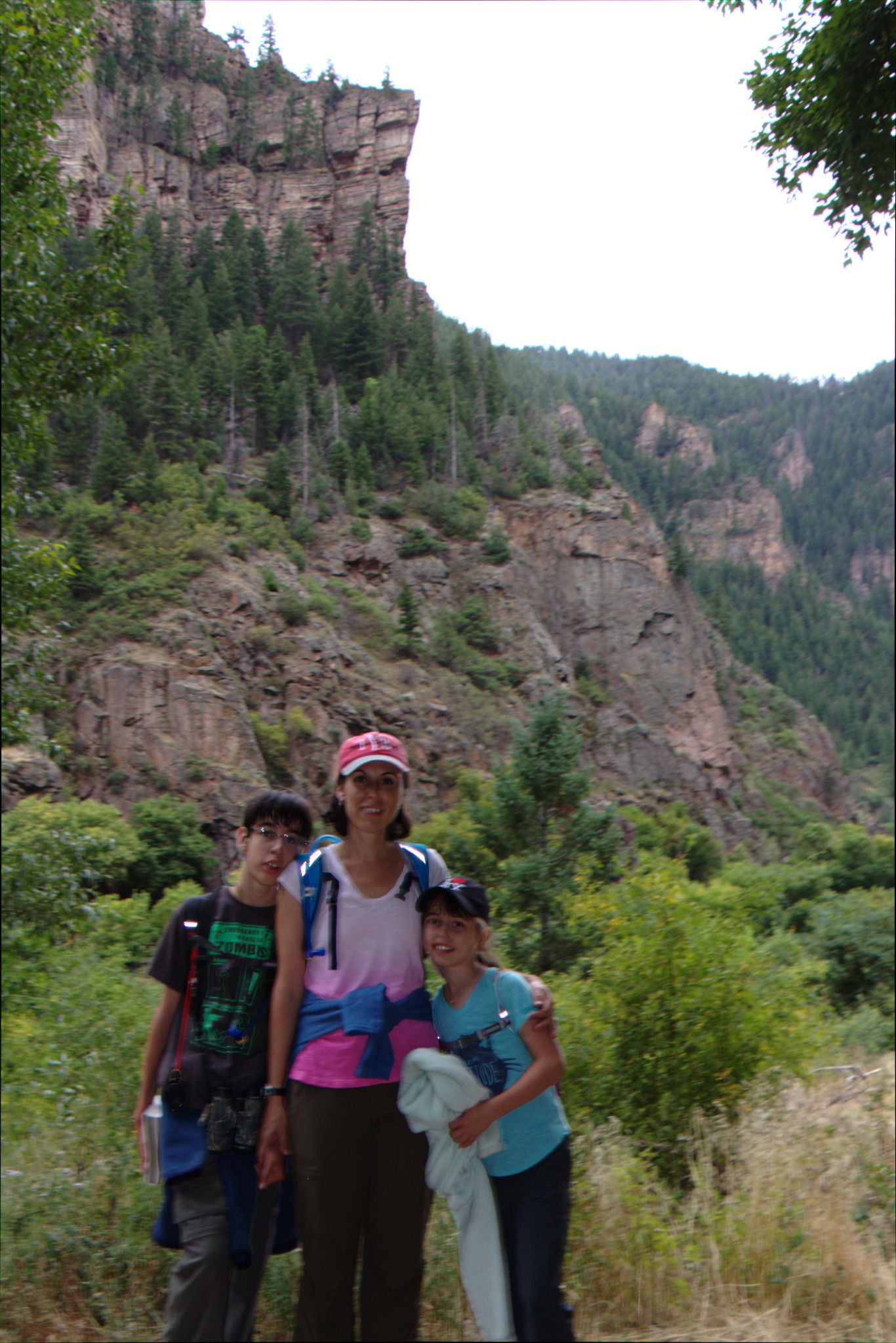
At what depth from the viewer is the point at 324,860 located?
2836mm

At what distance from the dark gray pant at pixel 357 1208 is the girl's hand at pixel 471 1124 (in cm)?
13

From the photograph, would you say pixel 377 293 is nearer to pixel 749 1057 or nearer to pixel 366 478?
pixel 366 478

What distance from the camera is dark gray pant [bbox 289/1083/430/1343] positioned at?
8.53ft

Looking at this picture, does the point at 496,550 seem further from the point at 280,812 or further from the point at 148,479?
the point at 280,812

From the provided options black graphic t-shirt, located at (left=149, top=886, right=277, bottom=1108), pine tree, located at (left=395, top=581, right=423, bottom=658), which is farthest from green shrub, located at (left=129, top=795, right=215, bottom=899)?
black graphic t-shirt, located at (left=149, top=886, right=277, bottom=1108)

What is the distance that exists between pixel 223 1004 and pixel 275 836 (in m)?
0.47

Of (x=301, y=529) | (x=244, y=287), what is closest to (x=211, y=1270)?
(x=301, y=529)

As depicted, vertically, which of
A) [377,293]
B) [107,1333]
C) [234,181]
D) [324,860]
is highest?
[234,181]

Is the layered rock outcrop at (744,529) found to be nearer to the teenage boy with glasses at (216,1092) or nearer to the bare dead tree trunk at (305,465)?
the bare dead tree trunk at (305,465)

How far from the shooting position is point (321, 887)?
2.80 meters

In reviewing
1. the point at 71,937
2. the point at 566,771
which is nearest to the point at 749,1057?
the point at 71,937

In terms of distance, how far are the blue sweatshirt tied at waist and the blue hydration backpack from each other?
110 mm

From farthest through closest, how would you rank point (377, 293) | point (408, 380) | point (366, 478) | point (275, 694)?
point (377, 293)
point (408, 380)
point (366, 478)
point (275, 694)

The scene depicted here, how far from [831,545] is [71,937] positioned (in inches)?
6634
